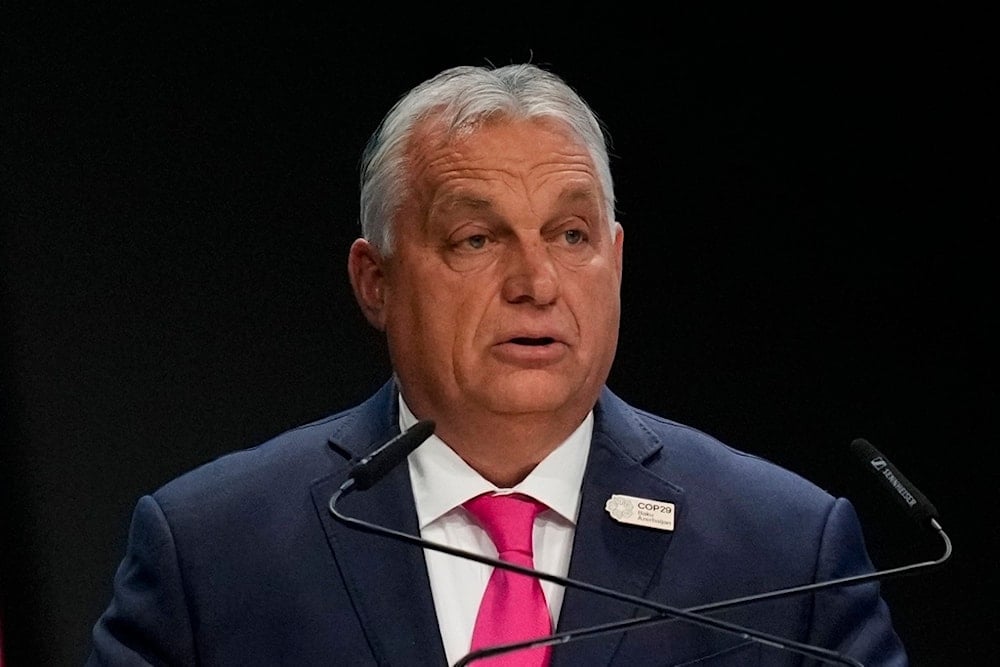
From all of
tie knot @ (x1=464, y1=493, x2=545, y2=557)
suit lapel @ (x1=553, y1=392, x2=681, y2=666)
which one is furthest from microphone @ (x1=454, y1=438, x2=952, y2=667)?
tie knot @ (x1=464, y1=493, x2=545, y2=557)

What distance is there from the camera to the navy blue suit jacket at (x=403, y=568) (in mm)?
2229

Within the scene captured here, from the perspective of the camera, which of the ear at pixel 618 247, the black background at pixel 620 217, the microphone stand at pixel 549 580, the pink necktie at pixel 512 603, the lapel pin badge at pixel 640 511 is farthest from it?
the black background at pixel 620 217

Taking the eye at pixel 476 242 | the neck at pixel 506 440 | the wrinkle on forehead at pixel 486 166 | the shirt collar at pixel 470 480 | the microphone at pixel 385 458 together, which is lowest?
the shirt collar at pixel 470 480

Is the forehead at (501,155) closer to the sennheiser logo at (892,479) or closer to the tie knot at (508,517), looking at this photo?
the tie knot at (508,517)

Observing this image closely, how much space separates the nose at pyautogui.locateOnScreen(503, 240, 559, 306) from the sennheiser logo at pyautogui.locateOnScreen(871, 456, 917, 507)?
1.79 feet

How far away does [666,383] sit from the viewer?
119 inches

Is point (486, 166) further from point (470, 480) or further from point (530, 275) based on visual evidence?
point (470, 480)

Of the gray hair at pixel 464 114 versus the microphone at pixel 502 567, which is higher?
the gray hair at pixel 464 114

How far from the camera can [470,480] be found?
236 cm

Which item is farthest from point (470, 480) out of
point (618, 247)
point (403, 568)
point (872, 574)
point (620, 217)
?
point (620, 217)

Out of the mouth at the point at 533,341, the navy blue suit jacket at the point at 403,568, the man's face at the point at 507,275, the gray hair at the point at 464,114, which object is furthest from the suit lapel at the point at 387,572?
the gray hair at the point at 464,114

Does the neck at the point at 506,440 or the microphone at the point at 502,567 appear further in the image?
the neck at the point at 506,440

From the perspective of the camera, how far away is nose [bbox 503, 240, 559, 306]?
2.25 m

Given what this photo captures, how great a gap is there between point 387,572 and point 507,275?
0.47m
